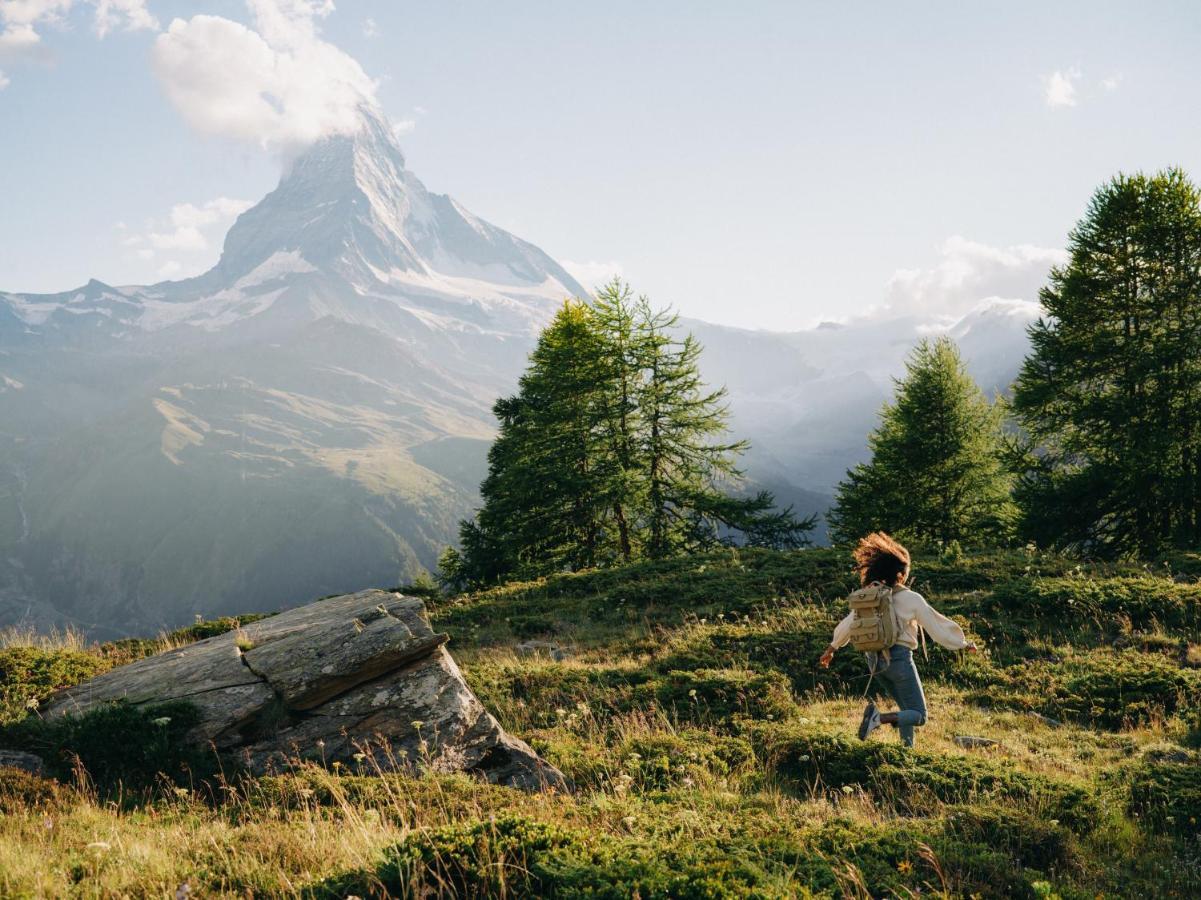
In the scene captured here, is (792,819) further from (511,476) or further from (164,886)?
(511,476)

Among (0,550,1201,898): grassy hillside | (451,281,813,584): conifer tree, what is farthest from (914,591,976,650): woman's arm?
(451,281,813,584): conifer tree

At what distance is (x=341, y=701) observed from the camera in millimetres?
7906

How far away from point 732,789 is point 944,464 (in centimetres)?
2471

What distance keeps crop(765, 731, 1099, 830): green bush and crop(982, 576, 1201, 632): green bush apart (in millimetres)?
6955

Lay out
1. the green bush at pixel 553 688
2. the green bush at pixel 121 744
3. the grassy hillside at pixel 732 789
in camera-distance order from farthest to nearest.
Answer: the green bush at pixel 553 688
the green bush at pixel 121 744
the grassy hillside at pixel 732 789

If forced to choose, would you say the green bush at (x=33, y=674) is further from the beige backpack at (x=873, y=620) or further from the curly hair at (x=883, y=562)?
the curly hair at (x=883, y=562)

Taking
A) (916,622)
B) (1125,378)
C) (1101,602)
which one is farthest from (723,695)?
(1125,378)

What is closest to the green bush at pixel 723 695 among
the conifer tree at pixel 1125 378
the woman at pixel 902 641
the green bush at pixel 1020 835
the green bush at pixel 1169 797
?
the woman at pixel 902 641

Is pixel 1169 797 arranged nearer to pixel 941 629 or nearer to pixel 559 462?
pixel 941 629

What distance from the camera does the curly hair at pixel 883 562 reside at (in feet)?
25.1

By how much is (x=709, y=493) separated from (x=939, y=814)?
69.6 ft

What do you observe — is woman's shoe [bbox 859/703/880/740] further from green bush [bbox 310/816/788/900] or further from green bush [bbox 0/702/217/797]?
green bush [bbox 0/702/217/797]

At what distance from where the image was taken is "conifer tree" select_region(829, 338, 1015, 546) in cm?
2725

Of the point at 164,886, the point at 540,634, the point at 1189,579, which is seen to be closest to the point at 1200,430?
the point at 1189,579
